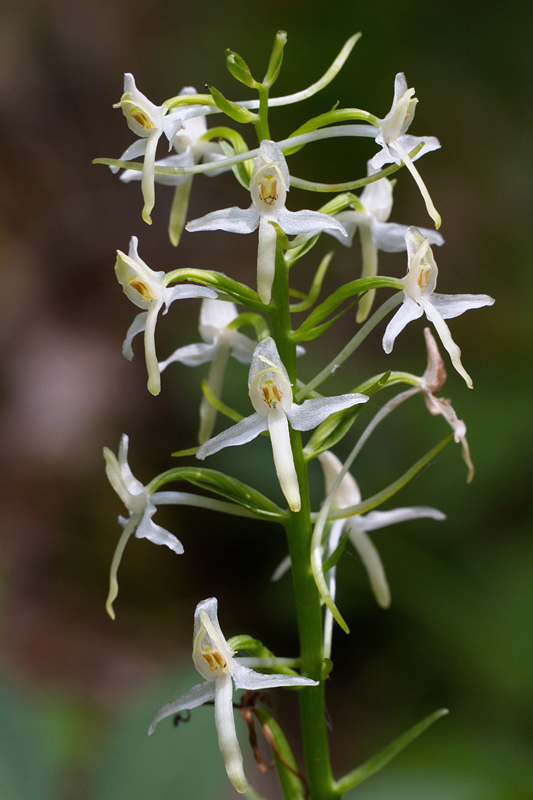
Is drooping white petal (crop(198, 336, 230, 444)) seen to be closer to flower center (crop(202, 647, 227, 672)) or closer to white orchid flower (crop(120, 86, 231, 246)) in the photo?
white orchid flower (crop(120, 86, 231, 246))

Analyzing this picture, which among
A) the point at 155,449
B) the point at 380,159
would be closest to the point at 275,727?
the point at 380,159

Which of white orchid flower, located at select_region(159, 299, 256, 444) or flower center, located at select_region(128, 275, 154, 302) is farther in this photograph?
white orchid flower, located at select_region(159, 299, 256, 444)

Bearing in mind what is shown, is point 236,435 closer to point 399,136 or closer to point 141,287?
point 141,287

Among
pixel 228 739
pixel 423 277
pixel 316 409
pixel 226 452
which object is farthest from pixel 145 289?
pixel 226 452

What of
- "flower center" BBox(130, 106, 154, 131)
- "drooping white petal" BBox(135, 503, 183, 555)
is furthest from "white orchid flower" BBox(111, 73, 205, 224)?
"drooping white petal" BBox(135, 503, 183, 555)

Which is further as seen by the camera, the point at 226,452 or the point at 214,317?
the point at 226,452

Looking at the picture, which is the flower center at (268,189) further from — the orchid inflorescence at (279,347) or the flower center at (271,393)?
the flower center at (271,393)
